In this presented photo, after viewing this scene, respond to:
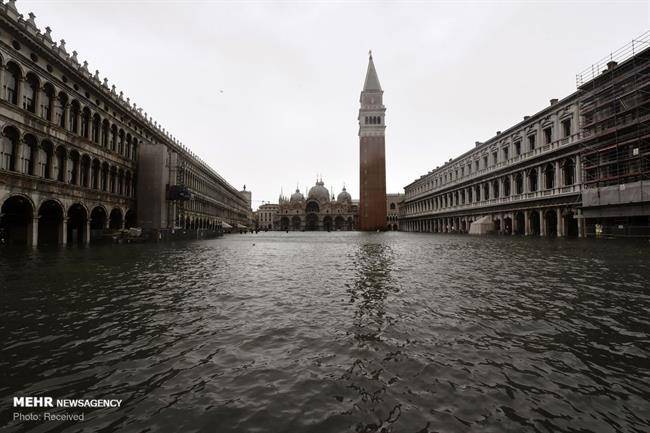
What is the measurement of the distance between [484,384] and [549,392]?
670mm

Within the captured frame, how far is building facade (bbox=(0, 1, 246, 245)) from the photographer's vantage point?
21.2 metres

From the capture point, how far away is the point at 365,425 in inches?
119

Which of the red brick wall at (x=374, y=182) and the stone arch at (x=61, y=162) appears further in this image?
the red brick wall at (x=374, y=182)

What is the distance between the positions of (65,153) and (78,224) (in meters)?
7.85

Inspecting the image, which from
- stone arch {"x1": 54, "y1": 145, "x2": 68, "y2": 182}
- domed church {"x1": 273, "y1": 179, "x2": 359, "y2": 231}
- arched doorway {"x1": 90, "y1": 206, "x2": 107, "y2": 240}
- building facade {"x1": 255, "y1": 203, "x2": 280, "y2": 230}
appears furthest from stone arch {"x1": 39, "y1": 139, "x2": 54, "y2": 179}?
building facade {"x1": 255, "y1": 203, "x2": 280, "y2": 230}

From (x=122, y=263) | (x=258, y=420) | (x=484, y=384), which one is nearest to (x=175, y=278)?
(x=122, y=263)

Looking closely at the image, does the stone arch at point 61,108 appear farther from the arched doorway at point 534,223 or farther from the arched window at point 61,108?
the arched doorway at point 534,223

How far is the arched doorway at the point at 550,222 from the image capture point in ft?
122

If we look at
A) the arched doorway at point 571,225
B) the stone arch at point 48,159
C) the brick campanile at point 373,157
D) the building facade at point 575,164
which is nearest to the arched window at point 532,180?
the building facade at point 575,164

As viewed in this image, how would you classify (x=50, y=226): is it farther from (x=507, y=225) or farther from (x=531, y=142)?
(x=507, y=225)

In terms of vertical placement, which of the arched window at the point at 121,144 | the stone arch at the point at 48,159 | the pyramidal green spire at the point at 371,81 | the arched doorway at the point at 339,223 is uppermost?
the pyramidal green spire at the point at 371,81

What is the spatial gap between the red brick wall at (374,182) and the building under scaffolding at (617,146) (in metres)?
56.6

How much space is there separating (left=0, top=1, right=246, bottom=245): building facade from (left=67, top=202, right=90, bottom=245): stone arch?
8cm

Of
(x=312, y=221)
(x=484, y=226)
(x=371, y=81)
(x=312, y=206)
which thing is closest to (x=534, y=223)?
(x=484, y=226)
